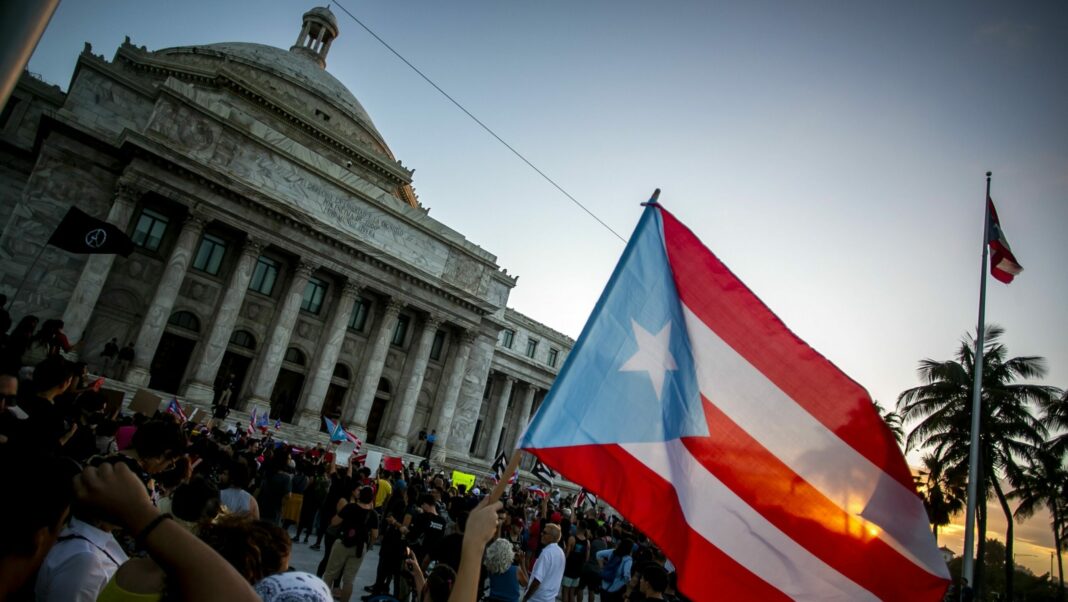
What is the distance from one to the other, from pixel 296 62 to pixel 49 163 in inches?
851

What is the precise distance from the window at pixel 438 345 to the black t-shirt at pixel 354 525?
26.8m

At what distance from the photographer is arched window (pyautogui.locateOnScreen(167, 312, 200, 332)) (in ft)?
82.5

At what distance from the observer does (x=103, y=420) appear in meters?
7.66

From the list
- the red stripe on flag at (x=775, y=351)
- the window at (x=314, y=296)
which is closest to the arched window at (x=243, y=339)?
the window at (x=314, y=296)

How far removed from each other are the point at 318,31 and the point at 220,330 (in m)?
31.5

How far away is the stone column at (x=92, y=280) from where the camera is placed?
850 inches

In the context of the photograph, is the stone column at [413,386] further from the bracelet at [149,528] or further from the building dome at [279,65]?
the bracelet at [149,528]

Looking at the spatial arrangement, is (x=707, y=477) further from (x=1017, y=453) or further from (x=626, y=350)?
(x=1017, y=453)

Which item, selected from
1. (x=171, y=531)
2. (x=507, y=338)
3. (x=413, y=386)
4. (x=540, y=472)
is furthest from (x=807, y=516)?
(x=507, y=338)

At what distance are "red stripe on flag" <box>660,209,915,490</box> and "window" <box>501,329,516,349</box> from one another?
40.1m

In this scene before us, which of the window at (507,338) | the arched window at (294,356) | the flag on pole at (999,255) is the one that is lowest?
the arched window at (294,356)

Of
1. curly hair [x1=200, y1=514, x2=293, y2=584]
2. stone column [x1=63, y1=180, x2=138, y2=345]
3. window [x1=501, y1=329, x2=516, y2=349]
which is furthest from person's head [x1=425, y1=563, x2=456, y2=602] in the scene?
window [x1=501, y1=329, x2=516, y2=349]

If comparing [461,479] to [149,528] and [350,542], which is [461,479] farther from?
[149,528]

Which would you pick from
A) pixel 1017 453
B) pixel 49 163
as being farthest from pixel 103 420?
pixel 1017 453
